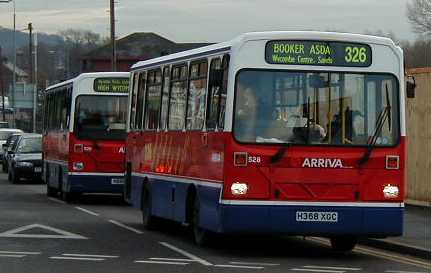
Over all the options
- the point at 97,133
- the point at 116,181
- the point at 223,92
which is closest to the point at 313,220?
the point at 223,92

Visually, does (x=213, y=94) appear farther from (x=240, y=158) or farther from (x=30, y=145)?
(x=30, y=145)

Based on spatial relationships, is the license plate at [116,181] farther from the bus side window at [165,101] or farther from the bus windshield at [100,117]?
the bus side window at [165,101]

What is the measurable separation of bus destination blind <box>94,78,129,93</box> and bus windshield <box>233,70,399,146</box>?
474 inches

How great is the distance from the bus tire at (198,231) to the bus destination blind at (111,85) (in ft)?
34.6

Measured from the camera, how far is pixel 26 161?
126 feet

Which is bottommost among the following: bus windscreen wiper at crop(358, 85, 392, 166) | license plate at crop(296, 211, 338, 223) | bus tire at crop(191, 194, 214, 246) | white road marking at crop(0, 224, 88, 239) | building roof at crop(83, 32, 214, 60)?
white road marking at crop(0, 224, 88, 239)

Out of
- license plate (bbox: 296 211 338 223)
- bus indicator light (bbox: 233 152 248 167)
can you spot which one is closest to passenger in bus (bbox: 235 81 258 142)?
bus indicator light (bbox: 233 152 248 167)

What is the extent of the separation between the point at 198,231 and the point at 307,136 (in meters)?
2.45

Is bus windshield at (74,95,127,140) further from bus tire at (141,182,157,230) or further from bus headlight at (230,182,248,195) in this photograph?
bus headlight at (230,182,248,195)

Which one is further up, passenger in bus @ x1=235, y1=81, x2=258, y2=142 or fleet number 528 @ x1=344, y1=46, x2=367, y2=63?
fleet number 528 @ x1=344, y1=46, x2=367, y2=63

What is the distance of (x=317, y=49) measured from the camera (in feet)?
47.0

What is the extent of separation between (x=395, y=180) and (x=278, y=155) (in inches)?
62.2

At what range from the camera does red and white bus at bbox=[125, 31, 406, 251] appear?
1401 centimetres

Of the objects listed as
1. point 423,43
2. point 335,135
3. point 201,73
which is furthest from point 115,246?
point 423,43
